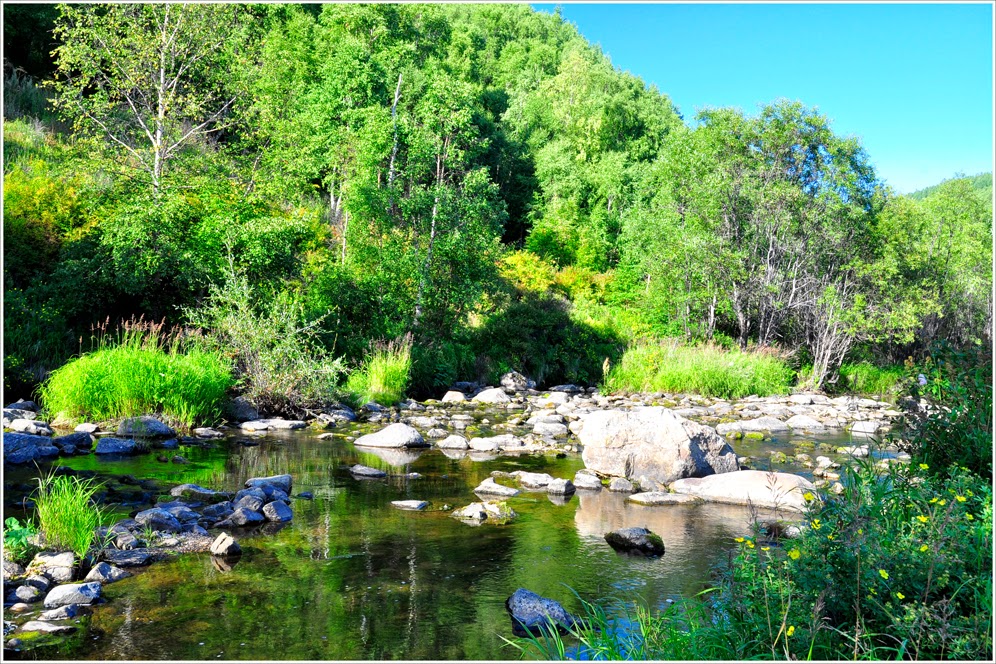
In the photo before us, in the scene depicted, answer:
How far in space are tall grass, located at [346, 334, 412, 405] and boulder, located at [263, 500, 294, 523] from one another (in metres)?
7.86

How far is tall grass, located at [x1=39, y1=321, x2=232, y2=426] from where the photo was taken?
1200cm

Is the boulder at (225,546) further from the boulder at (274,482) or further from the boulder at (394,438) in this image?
the boulder at (394,438)

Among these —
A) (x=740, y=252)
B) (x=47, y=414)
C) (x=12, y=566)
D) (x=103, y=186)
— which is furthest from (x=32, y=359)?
(x=740, y=252)

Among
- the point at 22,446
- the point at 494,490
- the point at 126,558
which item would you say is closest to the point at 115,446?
the point at 22,446

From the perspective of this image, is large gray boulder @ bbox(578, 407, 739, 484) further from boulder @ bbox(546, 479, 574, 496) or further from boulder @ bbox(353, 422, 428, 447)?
boulder @ bbox(353, 422, 428, 447)

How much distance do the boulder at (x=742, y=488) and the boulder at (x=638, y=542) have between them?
209cm

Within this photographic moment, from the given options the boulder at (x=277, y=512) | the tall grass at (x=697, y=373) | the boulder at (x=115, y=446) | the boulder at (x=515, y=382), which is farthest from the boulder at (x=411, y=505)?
the tall grass at (x=697, y=373)

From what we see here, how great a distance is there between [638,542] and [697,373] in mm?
14369

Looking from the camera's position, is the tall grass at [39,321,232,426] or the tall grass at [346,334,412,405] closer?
the tall grass at [39,321,232,426]

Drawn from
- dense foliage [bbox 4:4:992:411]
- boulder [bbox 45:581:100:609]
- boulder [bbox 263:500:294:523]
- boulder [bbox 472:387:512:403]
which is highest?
dense foliage [bbox 4:4:992:411]

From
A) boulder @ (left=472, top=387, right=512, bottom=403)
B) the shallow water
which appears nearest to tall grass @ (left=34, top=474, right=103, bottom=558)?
the shallow water

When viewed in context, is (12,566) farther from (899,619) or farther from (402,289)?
(402,289)

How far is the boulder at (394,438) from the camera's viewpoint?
12141 mm

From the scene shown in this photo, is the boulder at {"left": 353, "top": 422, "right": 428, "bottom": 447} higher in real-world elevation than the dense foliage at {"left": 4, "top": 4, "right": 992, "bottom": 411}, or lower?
lower
